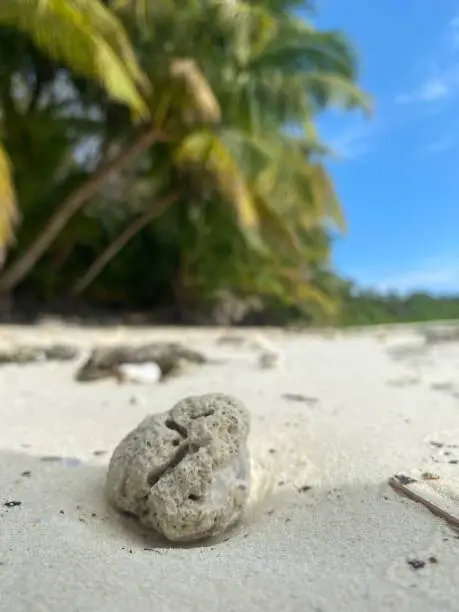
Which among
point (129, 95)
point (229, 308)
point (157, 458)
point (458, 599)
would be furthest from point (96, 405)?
point (229, 308)

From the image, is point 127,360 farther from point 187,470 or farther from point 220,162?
point 220,162

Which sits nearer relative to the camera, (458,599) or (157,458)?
(458,599)

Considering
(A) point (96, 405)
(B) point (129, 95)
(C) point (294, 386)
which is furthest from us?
(B) point (129, 95)

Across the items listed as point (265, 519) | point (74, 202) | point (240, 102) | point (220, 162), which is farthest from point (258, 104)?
point (265, 519)

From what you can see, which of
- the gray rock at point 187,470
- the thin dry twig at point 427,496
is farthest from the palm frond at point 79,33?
the thin dry twig at point 427,496

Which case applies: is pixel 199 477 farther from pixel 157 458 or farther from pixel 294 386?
pixel 294 386

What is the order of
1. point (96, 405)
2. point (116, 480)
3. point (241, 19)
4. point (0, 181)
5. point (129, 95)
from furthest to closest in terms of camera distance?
point (241, 19) < point (129, 95) < point (0, 181) < point (96, 405) < point (116, 480)

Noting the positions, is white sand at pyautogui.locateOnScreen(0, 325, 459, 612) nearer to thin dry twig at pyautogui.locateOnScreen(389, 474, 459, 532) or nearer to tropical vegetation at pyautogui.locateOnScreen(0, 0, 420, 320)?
thin dry twig at pyautogui.locateOnScreen(389, 474, 459, 532)
